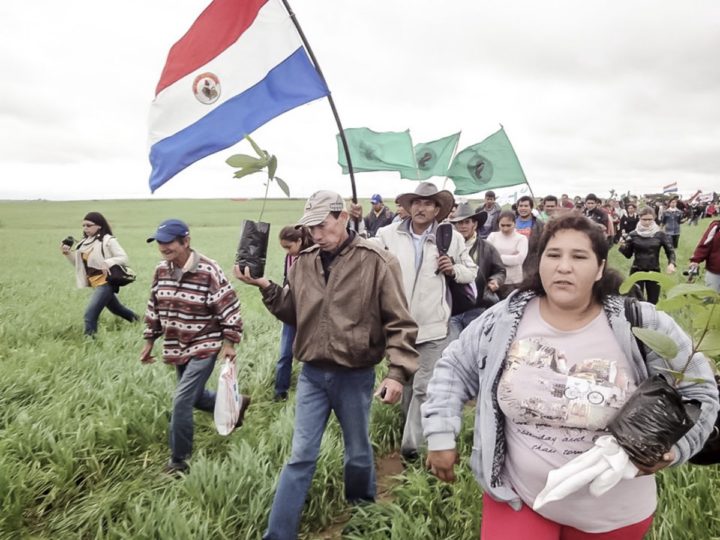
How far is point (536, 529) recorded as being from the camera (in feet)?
5.19

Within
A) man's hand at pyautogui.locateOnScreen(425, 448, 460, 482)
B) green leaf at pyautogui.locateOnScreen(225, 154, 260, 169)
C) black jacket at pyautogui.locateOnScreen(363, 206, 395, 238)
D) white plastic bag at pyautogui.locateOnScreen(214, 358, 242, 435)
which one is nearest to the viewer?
man's hand at pyautogui.locateOnScreen(425, 448, 460, 482)

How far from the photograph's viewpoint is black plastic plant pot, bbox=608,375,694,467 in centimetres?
129

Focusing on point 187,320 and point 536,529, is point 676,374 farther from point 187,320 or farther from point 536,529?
point 187,320

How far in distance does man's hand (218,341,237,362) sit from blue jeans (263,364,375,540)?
862mm

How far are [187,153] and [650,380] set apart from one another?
10.9ft

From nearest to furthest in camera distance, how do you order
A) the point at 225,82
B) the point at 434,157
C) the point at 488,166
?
the point at 225,82, the point at 488,166, the point at 434,157

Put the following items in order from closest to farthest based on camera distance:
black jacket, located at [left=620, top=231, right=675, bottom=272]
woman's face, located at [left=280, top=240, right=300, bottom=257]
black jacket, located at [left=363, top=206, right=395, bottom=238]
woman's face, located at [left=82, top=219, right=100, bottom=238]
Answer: woman's face, located at [left=280, top=240, right=300, bottom=257]
woman's face, located at [left=82, top=219, right=100, bottom=238]
black jacket, located at [left=620, top=231, right=675, bottom=272]
black jacket, located at [left=363, top=206, right=395, bottom=238]

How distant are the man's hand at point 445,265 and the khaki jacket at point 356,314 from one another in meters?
0.86

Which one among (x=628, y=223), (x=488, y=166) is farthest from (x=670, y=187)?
(x=488, y=166)

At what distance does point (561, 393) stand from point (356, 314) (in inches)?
48.7

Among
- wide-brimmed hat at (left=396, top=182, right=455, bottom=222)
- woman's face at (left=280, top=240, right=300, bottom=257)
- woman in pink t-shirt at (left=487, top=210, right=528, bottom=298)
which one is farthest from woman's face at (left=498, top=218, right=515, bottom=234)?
woman's face at (left=280, top=240, right=300, bottom=257)

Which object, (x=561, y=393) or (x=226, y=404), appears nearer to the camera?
(x=561, y=393)

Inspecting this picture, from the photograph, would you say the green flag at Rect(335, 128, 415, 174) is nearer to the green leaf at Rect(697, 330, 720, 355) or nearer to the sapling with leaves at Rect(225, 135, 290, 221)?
the sapling with leaves at Rect(225, 135, 290, 221)

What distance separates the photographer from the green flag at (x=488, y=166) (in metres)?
7.99
